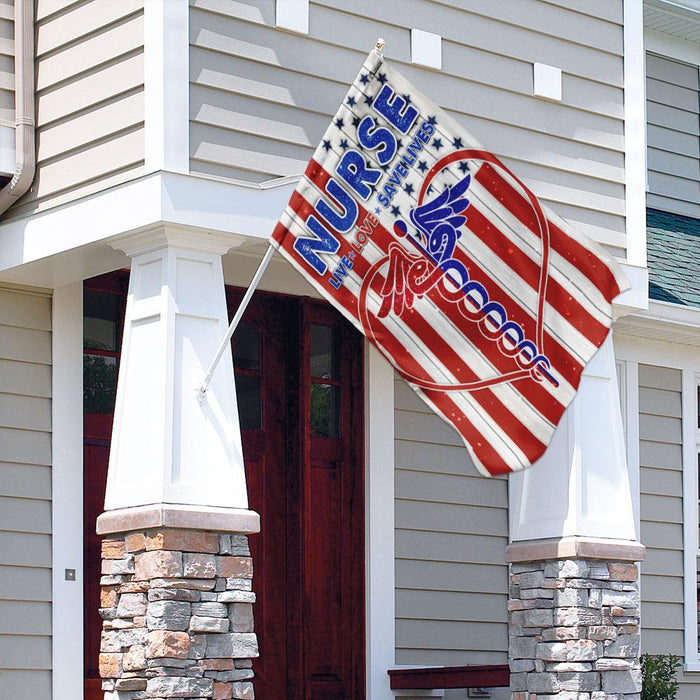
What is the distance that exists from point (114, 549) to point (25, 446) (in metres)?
1.29

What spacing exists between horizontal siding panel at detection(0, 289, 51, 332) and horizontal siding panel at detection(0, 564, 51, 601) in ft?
4.61

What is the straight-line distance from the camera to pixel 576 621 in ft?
27.5

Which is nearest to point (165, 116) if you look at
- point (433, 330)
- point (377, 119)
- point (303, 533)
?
point (377, 119)

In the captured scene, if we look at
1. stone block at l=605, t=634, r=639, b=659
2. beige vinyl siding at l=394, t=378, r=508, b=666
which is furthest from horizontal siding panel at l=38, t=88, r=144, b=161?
stone block at l=605, t=634, r=639, b=659

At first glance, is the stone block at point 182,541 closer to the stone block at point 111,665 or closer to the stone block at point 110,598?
the stone block at point 110,598

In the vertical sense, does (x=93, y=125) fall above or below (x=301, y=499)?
above

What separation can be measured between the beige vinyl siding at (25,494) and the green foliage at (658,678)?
421 centimetres

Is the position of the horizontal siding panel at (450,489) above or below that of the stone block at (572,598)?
above

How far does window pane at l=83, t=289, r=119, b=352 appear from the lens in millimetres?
9055

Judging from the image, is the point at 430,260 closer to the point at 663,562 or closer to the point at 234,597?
the point at 234,597

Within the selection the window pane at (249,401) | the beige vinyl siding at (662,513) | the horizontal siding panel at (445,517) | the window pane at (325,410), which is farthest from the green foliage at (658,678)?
the window pane at (249,401)

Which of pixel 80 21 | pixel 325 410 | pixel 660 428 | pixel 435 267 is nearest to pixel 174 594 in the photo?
pixel 435 267

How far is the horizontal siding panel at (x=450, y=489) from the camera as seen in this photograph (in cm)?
1004

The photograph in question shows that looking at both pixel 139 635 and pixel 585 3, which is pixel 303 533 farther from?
pixel 585 3
